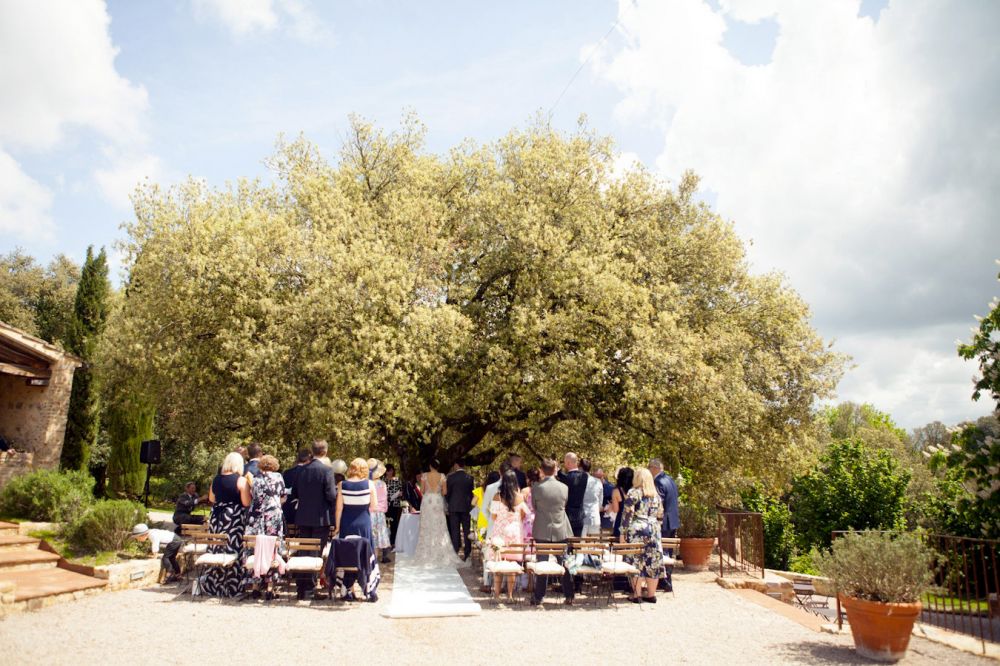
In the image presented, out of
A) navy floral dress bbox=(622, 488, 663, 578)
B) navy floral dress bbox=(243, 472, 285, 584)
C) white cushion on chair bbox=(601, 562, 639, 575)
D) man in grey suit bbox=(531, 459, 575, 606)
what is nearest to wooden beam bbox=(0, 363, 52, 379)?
navy floral dress bbox=(243, 472, 285, 584)

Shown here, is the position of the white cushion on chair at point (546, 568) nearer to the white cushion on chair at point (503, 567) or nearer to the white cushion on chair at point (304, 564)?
the white cushion on chair at point (503, 567)

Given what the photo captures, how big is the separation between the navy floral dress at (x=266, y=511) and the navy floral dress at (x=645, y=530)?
5440mm

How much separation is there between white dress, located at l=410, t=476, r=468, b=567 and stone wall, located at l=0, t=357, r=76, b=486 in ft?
39.4

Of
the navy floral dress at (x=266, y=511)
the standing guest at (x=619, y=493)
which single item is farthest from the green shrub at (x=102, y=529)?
the standing guest at (x=619, y=493)

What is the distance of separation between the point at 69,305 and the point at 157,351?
32696 mm

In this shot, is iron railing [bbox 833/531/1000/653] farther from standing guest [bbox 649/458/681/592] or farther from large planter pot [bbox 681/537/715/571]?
large planter pot [bbox 681/537/715/571]

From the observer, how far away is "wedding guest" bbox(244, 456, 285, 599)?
31.9ft

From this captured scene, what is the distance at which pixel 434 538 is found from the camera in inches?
528

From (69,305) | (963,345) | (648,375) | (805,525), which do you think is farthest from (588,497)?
(69,305)

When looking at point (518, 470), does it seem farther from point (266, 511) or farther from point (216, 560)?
point (216, 560)

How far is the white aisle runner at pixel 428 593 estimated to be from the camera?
30.0 feet

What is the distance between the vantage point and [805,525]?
25.8m

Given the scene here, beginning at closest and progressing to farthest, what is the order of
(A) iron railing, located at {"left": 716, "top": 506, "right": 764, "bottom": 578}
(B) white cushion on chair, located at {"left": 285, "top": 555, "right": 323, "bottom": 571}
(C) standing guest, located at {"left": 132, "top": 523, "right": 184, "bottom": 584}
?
(B) white cushion on chair, located at {"left": 285, "top": 555, "right": 323, "bottom": 571}, (C) standing guest, located at {"left": 132, "top": 523, "right": 184, "bottom": 584}, (A) iron railing, located at {"left": 716, "top": 506, "right": 764, "bottom": 578}

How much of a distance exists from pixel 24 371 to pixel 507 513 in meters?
15.2
